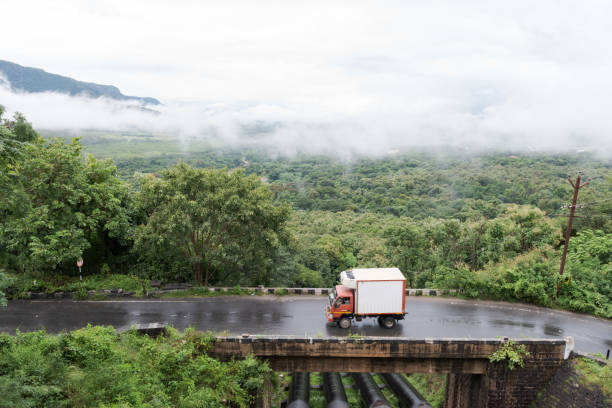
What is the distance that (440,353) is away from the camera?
48.8 ft

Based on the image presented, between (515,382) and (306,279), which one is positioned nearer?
(515,382)

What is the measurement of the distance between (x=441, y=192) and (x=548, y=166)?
114 ft

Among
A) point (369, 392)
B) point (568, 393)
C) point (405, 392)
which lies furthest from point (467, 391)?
point (369, 392)

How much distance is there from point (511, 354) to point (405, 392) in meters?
7.70

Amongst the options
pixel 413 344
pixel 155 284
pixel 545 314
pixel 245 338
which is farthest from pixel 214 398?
pixel 545 314

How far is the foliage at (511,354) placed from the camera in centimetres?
1458

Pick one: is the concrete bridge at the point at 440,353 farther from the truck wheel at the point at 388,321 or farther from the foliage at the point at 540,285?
the foliage at the point at 540,285

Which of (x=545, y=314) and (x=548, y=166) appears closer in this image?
(x=545, y=314)

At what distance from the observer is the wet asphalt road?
16234mm

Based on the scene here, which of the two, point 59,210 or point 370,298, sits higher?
point 59,210

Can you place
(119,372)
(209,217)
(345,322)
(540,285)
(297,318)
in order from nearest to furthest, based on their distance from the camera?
(119,372)
(345,322)
(297,318)
(540,285)
(209,217)

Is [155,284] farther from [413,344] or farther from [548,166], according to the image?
[548,166]

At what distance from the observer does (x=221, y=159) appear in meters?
146

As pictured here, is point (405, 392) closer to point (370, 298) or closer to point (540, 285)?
point (370, 298)
